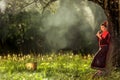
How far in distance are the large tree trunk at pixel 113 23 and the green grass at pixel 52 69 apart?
64 cm

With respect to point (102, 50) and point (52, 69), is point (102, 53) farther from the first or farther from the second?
point (52, 69)

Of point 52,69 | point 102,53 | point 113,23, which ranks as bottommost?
point 52,69

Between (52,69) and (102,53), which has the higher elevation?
(102,53)

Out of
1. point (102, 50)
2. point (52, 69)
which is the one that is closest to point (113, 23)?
point (102, 50)

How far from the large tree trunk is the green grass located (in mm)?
642

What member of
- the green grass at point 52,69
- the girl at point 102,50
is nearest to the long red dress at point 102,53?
the girl at point 102,50

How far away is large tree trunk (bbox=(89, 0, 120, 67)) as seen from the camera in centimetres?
1331

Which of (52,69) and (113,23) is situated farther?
(52,69)

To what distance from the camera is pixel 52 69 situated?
14109mm

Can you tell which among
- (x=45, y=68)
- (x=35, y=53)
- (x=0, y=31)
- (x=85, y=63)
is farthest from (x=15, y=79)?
(x=0, y=31)

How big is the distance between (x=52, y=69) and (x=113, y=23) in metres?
2.65

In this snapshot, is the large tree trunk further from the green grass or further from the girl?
the green grass

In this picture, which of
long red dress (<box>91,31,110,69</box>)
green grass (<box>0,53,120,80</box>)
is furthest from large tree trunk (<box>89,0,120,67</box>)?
green grass (<box>0,53,120,80</box>)

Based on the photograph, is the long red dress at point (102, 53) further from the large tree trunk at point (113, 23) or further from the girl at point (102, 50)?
the large tree trunk at point (113, 23)
